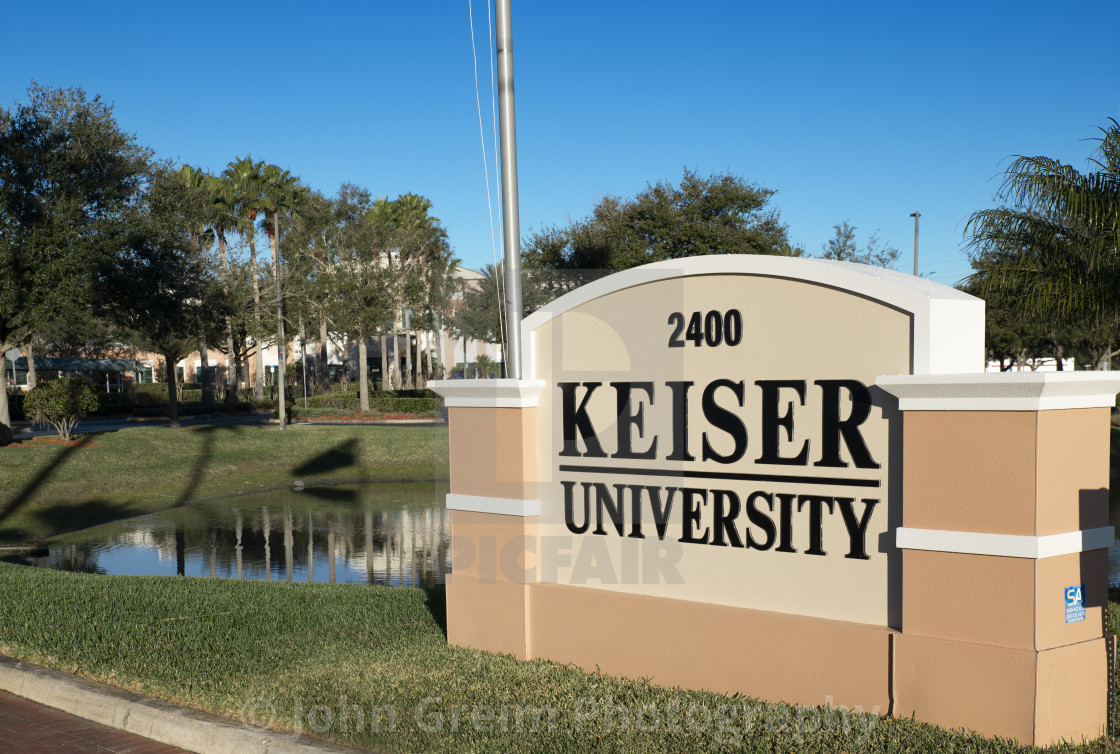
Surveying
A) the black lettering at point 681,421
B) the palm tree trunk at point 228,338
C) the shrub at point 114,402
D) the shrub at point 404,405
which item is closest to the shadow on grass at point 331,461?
the shrub at point 404,405

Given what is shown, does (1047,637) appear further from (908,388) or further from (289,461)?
Answer: (289,461)

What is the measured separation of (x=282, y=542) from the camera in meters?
15.2

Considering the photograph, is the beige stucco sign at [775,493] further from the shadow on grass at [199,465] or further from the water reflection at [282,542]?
the shadow on grass at [199,465]

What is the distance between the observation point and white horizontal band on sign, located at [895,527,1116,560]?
15.8 feet

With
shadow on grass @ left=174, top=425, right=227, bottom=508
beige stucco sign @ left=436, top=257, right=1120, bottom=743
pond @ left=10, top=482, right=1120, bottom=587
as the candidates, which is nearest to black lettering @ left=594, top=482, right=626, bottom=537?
beige stucco sign @ left=436, top=257, right=1120, bottom=743

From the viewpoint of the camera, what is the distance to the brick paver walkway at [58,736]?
5.71 meters

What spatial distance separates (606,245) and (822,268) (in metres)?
30.5

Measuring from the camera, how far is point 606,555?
668 cm

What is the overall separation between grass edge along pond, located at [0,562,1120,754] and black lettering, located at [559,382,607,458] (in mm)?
1497

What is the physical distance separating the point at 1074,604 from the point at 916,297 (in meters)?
1.79

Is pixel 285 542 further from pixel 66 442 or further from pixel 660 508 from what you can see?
pixel 66 442

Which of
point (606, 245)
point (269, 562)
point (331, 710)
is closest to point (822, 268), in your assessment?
point (331, 710)

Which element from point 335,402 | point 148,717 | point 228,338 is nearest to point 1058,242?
point 148,717

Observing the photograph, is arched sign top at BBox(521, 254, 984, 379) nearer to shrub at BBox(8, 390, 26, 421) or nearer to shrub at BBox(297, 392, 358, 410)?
shrub at BBox(297, 392, 358, 410)
